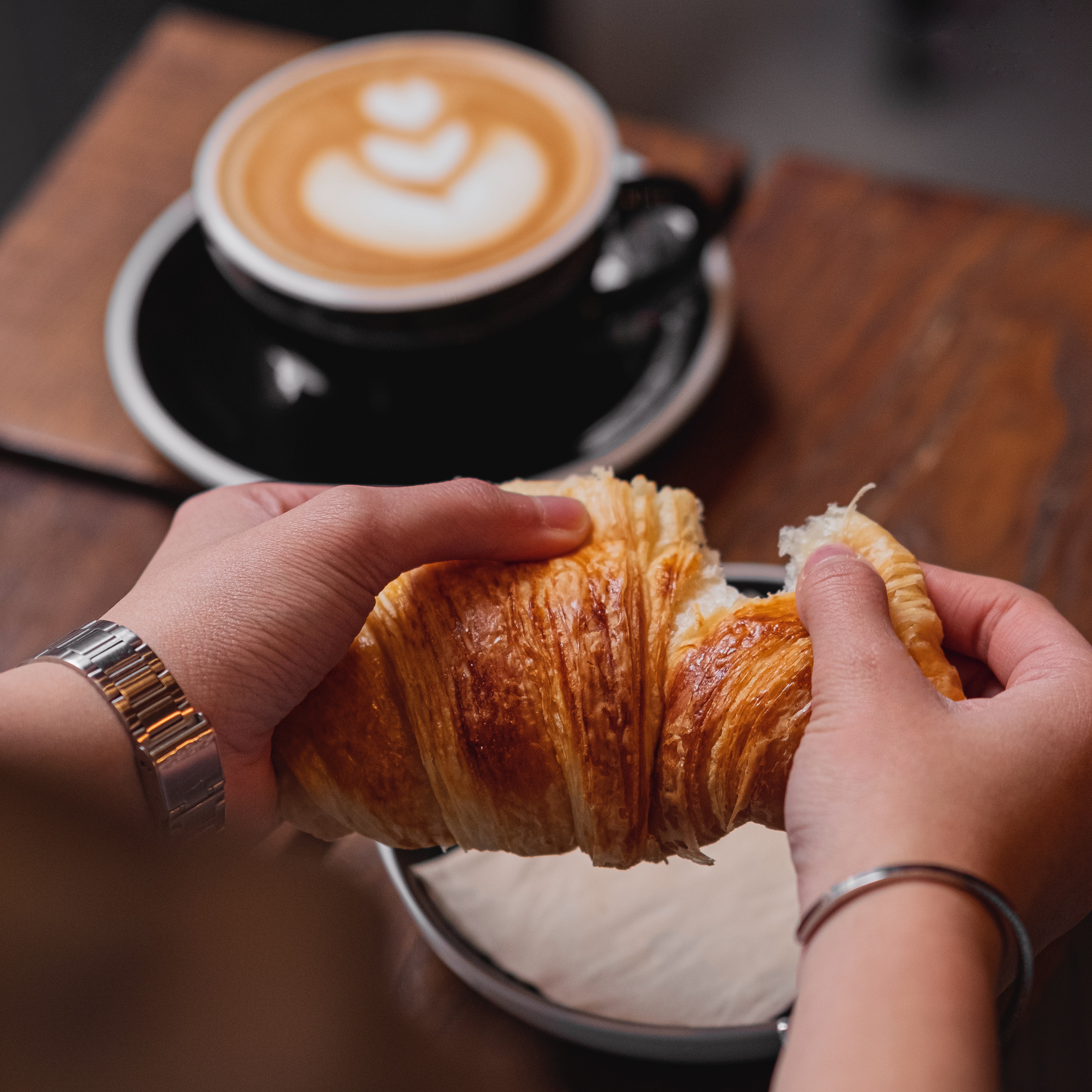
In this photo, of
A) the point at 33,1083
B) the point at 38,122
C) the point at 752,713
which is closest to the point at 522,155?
the point at 752,713

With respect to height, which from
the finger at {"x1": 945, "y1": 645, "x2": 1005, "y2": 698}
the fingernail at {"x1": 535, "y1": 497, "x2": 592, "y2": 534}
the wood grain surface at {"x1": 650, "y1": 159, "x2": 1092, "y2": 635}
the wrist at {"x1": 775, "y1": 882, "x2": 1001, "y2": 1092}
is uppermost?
the wrist at {"x1": 775, "y1": 882, "x2": 1001, "y2": 1092}

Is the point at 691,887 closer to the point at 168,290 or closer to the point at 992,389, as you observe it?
the point at 992,389

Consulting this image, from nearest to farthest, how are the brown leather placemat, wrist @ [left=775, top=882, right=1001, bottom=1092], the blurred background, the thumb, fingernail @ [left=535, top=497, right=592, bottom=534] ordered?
wrist @ [left=775, top=882, right=1001, bottom=1092] < the thumb < fingernail @ [left=535, top=497, right=592, bottom=534] < the brown leather placemat < the blurred background

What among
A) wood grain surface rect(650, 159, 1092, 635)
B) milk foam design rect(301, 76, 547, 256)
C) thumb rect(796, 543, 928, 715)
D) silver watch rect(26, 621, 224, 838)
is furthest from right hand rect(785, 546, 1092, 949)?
milk foam design rect(301, 76, 547, 256)

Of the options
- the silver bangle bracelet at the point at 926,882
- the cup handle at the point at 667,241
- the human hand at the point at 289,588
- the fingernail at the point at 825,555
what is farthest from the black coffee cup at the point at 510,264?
the silver bangle bracelet at the point at 926,882

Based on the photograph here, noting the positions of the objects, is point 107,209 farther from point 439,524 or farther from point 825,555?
point 825,555

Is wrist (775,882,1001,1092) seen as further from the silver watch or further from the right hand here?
the silver watch

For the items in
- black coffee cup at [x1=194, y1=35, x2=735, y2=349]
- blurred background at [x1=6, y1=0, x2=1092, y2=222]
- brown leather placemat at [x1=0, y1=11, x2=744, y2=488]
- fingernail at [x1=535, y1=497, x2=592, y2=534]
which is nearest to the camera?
fingernail at [x1=535, y1=497, x2=592, y2=534]
